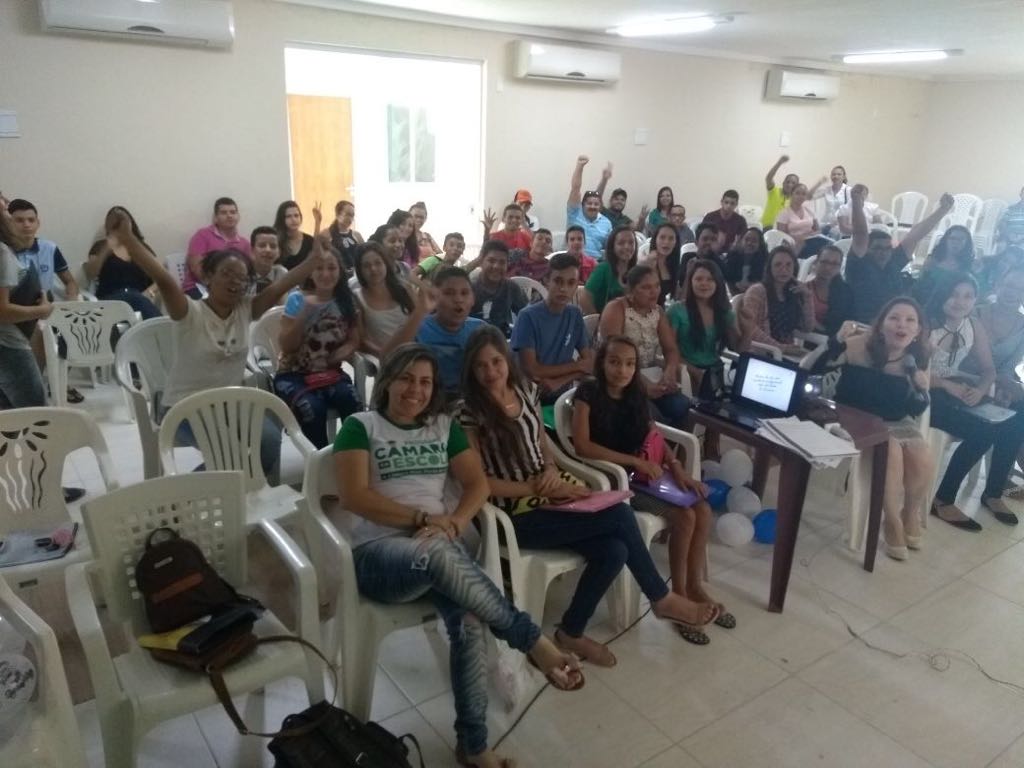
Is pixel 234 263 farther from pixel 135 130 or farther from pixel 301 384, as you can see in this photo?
pixel 135 130

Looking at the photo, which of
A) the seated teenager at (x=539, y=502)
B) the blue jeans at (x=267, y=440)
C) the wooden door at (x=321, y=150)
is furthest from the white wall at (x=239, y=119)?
the seated teenager at (x=539, y=502)

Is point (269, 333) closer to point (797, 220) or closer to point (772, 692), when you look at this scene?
point (772, 692)

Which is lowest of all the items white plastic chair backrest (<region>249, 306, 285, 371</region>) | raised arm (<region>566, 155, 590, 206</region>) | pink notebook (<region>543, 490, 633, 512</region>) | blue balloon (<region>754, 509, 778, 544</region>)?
blue balloon (<region>754, 509, 778, 544</region>)

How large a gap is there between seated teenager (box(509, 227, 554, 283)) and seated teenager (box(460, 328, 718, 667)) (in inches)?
94.7

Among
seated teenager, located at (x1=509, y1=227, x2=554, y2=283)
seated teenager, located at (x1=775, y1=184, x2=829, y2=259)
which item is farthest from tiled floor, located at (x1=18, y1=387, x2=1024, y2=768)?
seated teenager, located at (x1=775, y1=184, x2=829, y2=259)

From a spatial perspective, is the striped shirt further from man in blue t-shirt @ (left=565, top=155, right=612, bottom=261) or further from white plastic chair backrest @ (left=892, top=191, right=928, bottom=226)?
white plastic chair backrest @ (left=892, top=191, right=928, bottom=226)

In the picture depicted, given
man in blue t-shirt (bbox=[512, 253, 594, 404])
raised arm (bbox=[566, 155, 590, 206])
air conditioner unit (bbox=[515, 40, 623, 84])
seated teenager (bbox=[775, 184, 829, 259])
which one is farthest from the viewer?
seated teenager (bbox=[775, 184, 829, 259])

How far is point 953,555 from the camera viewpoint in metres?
2.99

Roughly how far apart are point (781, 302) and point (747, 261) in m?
1.21

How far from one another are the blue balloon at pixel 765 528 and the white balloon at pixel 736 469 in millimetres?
214

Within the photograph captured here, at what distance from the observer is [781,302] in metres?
4.11

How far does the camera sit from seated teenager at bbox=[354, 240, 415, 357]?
329 cm

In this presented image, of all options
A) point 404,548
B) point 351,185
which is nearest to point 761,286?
point 404,548

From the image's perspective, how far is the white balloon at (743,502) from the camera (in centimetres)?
306
